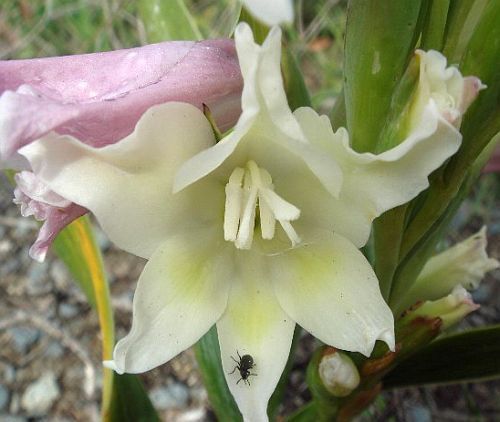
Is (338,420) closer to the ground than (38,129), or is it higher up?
closer to the ground

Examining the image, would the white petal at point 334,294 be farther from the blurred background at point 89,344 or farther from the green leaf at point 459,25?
the blurred background at point 89,344

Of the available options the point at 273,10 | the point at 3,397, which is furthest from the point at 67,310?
the point at 273,10

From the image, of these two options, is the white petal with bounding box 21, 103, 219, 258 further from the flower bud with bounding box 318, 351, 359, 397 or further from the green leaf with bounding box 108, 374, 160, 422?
the green leaf with bounding box 108, 374, 160, 422

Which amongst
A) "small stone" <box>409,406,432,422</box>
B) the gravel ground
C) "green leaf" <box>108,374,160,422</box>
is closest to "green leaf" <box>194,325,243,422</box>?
"green leaf" <box>108,374,160,422</box>

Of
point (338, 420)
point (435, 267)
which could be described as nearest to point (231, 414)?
point (338, 420)

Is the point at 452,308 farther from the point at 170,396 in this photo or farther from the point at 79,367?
the point at 79,367

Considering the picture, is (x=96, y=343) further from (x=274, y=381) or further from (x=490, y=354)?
(x=274, y=381)
